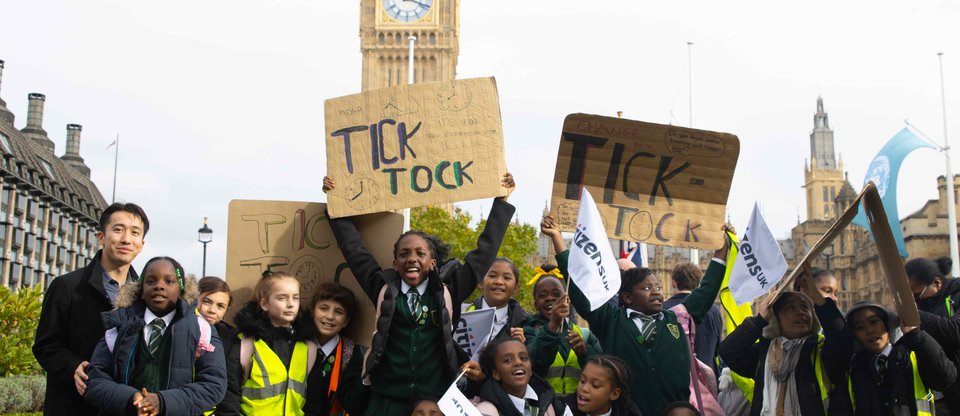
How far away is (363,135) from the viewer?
5.64m

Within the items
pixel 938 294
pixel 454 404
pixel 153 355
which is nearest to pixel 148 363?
pixel 153 355

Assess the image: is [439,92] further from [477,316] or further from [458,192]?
[477,316]

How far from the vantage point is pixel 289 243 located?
5582 mm

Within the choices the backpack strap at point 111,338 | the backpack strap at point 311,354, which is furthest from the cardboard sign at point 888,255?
the backpack strap at point 111,338

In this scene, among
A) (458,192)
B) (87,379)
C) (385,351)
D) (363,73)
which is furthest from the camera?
(363,73)

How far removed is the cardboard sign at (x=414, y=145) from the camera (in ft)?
18.1

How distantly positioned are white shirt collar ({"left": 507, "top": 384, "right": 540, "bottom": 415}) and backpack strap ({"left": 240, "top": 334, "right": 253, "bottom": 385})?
1284 mm

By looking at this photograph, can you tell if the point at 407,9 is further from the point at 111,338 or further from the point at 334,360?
the point at 111,338

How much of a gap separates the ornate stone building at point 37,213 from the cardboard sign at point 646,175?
174 feet

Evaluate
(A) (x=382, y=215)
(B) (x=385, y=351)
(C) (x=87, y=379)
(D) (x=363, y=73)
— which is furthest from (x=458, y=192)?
(D) (x=363, y=73)

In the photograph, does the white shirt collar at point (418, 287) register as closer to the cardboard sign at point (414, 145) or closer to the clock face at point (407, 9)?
the cardboard sign at point (414, 145)

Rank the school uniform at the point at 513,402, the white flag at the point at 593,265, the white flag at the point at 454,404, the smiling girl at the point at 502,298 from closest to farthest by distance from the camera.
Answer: the white flag at the point at 454,404 → the school uniform at the point at 513,402 → the white flag at the point at 593,265 → the smiling girl at the point at 502,298

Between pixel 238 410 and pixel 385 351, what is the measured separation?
0.76m

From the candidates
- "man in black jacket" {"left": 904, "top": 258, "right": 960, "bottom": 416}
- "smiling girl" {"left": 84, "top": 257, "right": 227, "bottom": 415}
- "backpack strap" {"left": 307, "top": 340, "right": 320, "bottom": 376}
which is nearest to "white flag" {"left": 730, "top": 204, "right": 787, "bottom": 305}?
"man in black jacket" {"left": 904, "top": 258, "right": 960, "bottom": 416}
